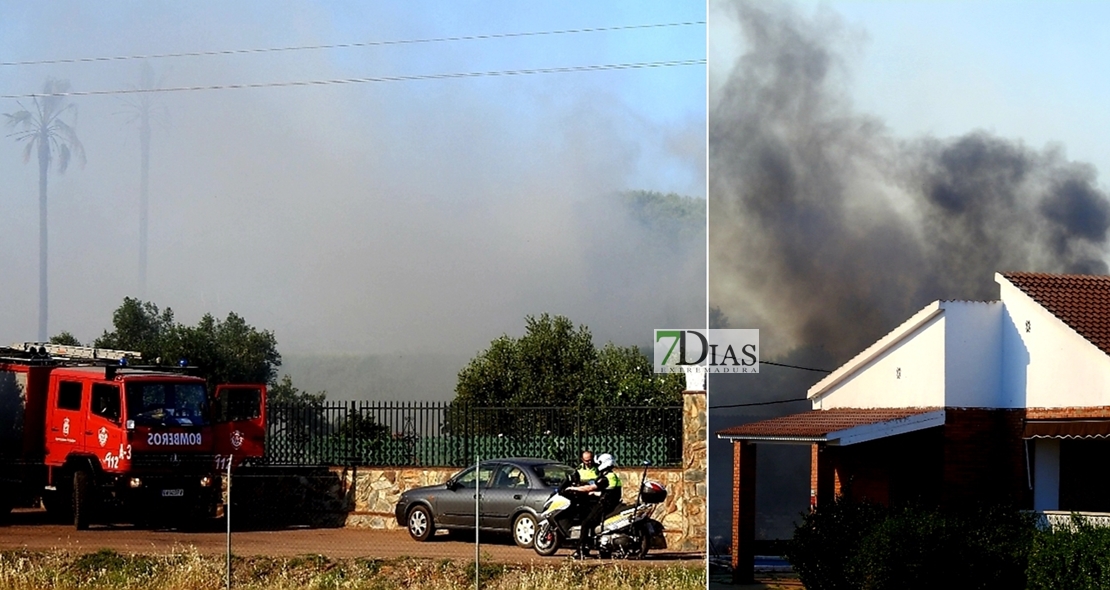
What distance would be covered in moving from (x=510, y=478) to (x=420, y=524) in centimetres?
189

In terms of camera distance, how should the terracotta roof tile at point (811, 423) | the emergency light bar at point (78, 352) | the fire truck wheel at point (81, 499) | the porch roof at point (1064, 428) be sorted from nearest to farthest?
1. the porch roof at point (1064, 428)
2. the terracotta roof tile at point (811, 423)
3. the fire truck wheel at point (81, 499)
4. the emergency light bar at point (78, 352)

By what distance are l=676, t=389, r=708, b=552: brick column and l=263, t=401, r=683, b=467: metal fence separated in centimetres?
107

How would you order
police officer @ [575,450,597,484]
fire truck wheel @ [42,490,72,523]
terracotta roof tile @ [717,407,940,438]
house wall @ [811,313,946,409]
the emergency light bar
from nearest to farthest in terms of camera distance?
terracotta roof tile @ [717,407,940,438] → house wall @ [811,313,946,409] → police officer @ [575,450,597,484] → fire truck wheel @ [42,490,72,523] → the emergency light bar

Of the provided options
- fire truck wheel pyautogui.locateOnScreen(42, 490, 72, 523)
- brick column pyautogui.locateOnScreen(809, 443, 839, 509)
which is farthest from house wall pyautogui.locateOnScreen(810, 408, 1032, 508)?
fire truck wheel pyautogui.locateOnScreen(42, 490, 72, 523)

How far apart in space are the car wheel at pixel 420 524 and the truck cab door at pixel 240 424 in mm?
3267

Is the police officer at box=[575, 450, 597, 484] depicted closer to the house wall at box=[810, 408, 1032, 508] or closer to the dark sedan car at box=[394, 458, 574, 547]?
the dark sedan car at box=[394, 458, 574, 547]

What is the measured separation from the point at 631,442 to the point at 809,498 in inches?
334

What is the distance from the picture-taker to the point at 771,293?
12.0 metres

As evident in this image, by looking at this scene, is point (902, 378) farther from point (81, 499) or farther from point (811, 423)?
point (81, 499)

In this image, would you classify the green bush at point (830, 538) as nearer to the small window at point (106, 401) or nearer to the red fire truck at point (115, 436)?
the red fire truck at point (115, 436)

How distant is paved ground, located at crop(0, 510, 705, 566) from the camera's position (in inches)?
698

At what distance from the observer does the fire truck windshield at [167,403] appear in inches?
822

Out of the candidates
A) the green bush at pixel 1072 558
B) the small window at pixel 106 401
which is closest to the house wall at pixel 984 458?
the green bush at pixel 1072 558

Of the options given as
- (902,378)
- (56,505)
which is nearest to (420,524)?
(56,505)
